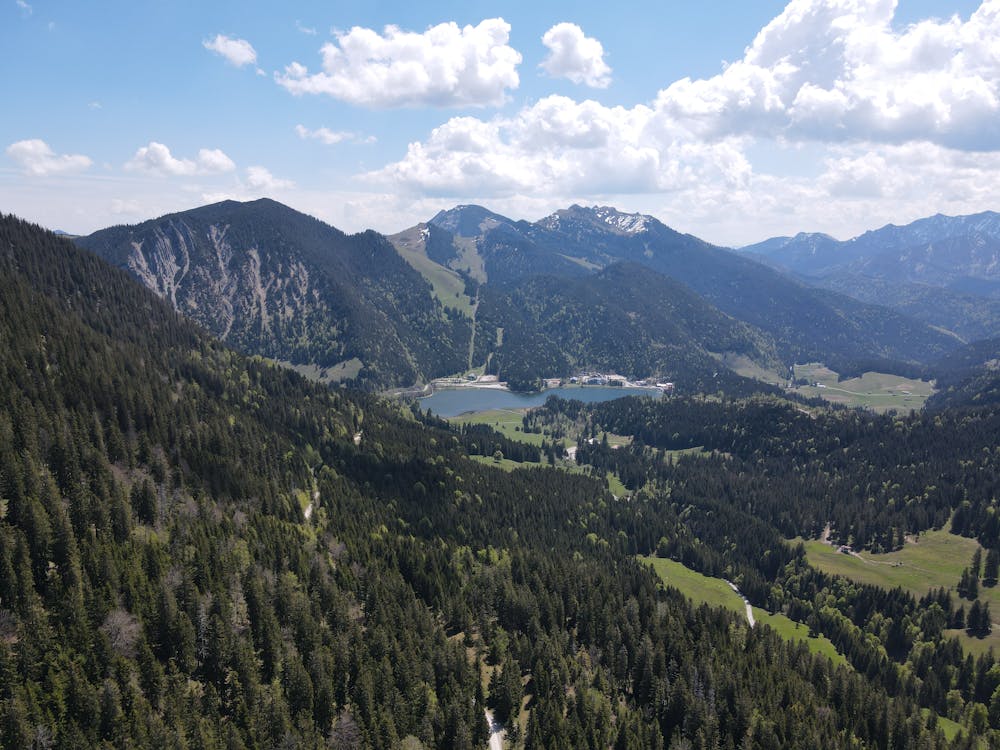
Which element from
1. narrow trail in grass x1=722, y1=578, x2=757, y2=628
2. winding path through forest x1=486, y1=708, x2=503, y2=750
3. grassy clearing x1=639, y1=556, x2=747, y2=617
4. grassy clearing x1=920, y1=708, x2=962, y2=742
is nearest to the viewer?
winding path through forest x1=486, y1=708, x2=503, y2=750

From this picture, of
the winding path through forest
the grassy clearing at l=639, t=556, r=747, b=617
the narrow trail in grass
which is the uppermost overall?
the winding path through forest

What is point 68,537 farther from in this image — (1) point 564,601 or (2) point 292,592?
(1) point 564,601

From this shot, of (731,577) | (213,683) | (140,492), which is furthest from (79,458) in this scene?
(731,577)

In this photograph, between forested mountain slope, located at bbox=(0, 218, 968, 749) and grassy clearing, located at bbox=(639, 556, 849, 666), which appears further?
grassy clearing, located at bbox=(639, 556, 849, 666)

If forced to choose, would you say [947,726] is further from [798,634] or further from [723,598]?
[723,598]

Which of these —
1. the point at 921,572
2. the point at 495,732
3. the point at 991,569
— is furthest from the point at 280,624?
the point at 991,569

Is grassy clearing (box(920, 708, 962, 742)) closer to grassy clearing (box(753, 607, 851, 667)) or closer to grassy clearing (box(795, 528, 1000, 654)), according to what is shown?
grassy clearing (box(753, 607, 851, 667))

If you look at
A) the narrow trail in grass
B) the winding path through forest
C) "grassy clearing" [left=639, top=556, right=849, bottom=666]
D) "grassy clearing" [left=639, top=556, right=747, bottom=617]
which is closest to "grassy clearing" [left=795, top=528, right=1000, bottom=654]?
the narrow trail in grass

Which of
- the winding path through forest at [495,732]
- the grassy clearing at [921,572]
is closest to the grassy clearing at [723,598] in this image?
the grassy clearing at [921,572]
